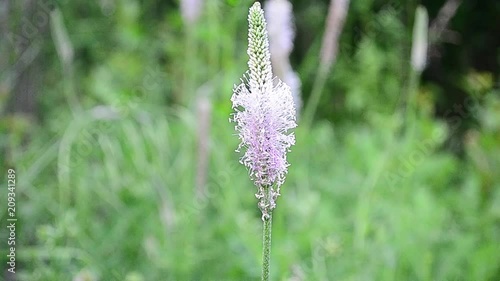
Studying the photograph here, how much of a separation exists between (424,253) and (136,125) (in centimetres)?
137

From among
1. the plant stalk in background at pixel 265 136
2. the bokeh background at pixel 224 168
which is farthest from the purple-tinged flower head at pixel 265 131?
the bokeh background at pixel 224 168

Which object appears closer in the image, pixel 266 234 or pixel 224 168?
pixel 266 234

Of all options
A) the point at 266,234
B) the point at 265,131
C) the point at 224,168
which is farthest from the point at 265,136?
the point at 224,168

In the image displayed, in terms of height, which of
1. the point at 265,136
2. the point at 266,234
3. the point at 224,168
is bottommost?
the point at 266,234

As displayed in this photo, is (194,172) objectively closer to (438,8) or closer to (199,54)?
(199,54)

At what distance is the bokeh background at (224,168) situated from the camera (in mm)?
2455

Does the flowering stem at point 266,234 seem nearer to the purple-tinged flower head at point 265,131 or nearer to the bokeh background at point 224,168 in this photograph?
the purple-tinged flower head at point 265,131

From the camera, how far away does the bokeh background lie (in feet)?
8.05

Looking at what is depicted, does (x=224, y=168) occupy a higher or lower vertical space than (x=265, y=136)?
higher

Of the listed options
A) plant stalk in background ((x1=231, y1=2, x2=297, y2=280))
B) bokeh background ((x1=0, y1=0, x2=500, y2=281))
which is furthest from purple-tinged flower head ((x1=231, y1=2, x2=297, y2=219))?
bokeh background ((x1=0, y1=0, x2=500, y2=281))

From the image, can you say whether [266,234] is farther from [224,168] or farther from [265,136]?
[224,168]

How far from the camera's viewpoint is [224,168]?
2762 millimetres

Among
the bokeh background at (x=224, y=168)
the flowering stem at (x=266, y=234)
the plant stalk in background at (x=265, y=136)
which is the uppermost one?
the bokeh background at (x=224, y=168)

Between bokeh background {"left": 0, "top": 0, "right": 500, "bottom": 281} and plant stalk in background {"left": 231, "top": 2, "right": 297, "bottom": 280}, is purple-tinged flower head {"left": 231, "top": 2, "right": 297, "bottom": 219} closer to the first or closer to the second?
plant stalk in background {"left": 231, "top": 2, "right": 297, "bottom": 280}
